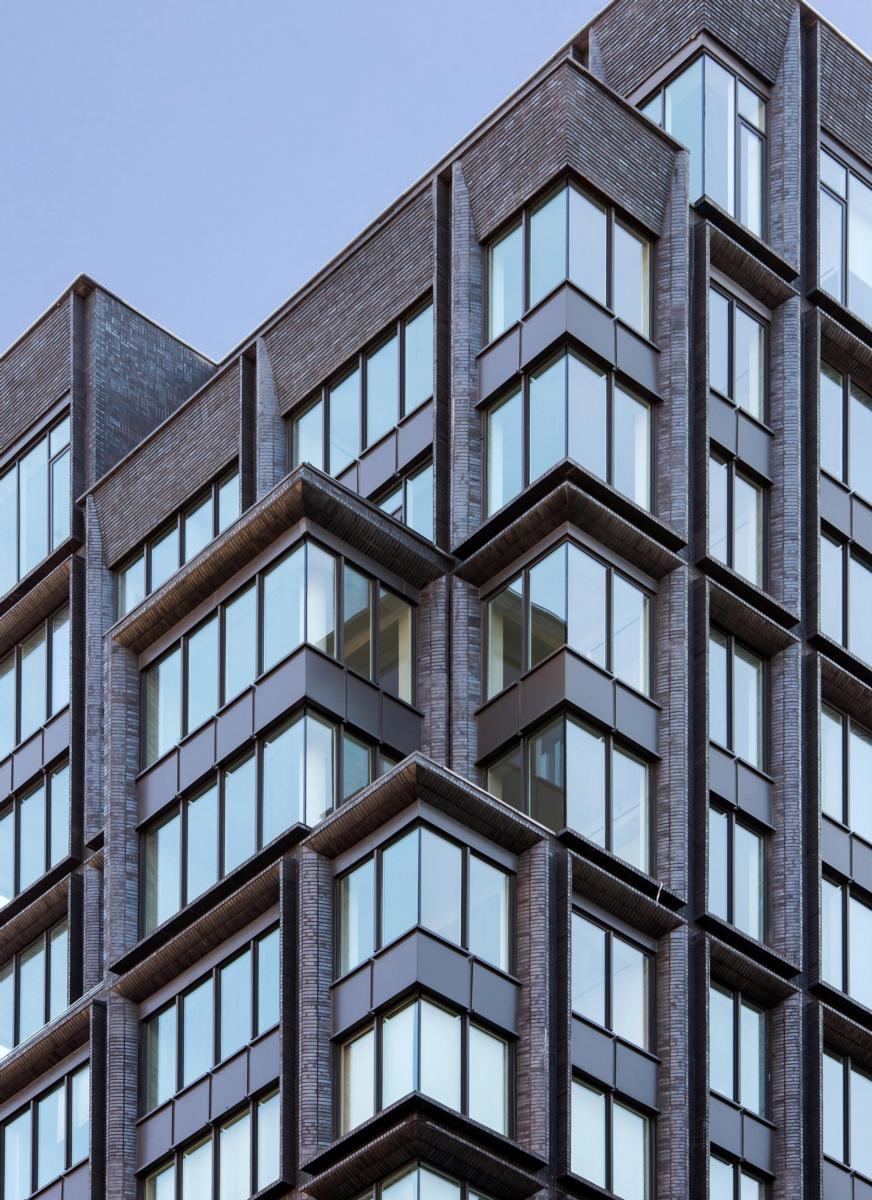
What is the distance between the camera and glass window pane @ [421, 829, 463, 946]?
166 ft

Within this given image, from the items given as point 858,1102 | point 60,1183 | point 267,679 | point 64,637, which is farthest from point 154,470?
point 858,1102

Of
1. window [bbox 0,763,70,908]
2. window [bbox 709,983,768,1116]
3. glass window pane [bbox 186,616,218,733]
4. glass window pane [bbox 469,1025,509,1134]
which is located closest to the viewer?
glass window pane [bbox 469,1025,509,1134]

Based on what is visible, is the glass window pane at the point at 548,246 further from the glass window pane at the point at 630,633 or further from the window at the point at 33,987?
the window at the point at 33,987

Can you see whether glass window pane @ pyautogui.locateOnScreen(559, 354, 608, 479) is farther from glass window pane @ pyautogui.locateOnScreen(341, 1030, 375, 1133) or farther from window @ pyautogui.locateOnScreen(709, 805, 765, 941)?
glass window pane @ pyautogui.locateOnScreen(341, 1030, 375, 1133)

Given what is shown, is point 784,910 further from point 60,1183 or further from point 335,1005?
point 60,1183

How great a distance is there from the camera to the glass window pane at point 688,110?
60.2m

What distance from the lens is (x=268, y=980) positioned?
2085 inches

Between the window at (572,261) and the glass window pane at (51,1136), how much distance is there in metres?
15.2

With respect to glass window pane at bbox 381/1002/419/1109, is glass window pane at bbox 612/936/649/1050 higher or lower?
higher

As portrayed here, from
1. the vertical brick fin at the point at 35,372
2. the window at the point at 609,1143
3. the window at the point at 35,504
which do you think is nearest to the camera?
the window at the point at 609,1143

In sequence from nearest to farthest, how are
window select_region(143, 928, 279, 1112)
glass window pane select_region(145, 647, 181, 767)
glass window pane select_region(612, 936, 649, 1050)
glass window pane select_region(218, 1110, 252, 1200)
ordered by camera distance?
glass window pane select_region(218, 1110, 252, 1200), glass window pane select_region(612, 936, 649, 1050), window select_region(143, 928, 279, 1112), glass window pane select_region(145, 647, 181, 767)

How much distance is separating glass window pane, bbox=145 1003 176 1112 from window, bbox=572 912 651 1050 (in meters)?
7.36

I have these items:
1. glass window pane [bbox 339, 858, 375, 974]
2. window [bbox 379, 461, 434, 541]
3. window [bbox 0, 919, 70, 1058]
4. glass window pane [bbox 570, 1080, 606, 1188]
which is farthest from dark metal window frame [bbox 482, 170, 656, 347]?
window [bbox 0, 919, 70, 1058]

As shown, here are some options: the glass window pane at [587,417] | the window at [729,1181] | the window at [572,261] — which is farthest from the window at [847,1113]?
the window at [572,261]
